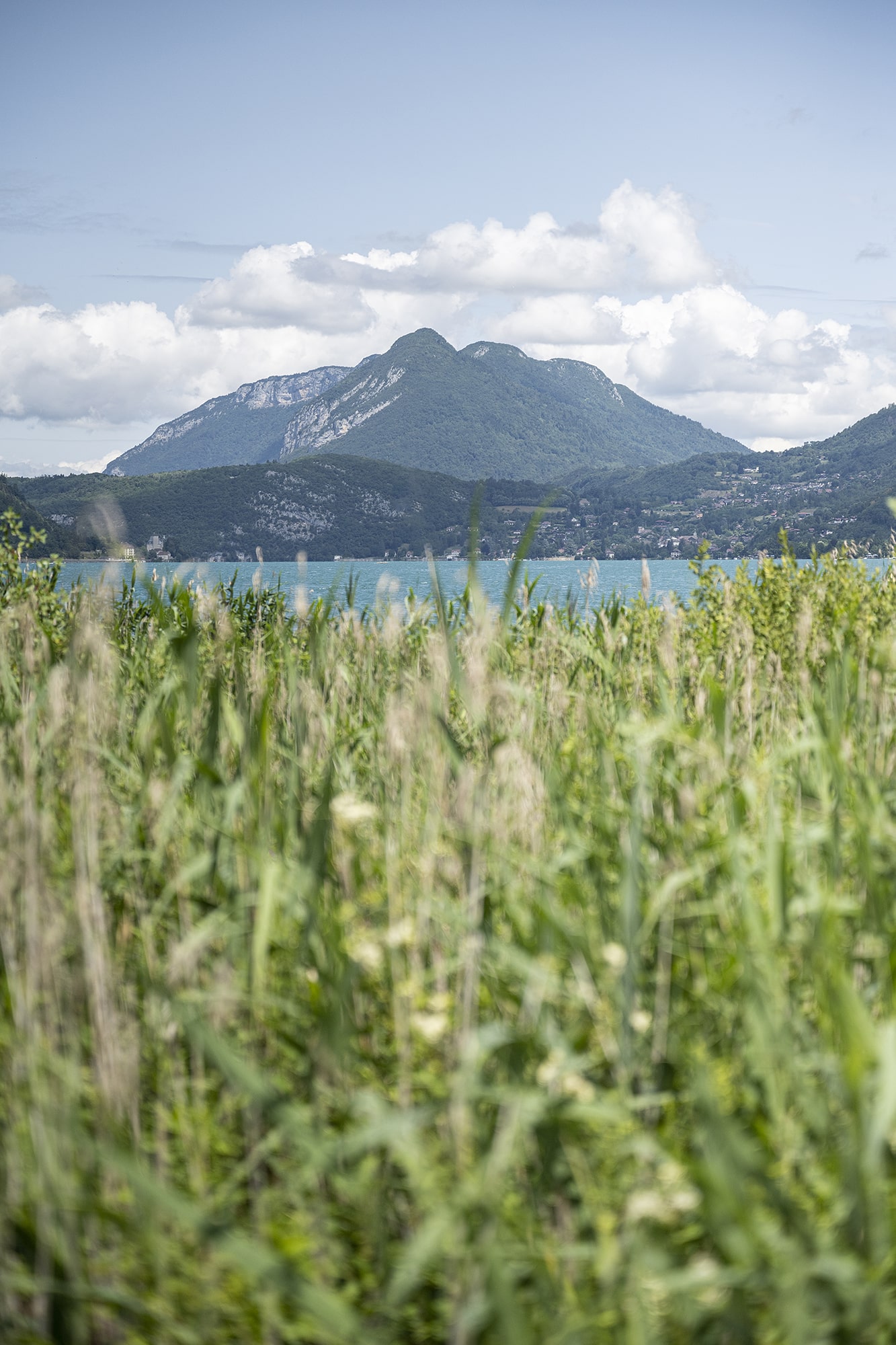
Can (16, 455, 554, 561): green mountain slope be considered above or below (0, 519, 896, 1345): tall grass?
above

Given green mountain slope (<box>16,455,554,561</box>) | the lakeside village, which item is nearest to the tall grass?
the lakeside village

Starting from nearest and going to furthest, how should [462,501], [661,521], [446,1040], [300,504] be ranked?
[446,1040] < [661,521] < [462,501] < [300,504]

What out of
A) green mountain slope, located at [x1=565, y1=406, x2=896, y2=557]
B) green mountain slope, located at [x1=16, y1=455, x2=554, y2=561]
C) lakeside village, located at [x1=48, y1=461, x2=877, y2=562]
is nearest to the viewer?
lakeside village, located at [x1=48, y1=461, x2=877, y2=562]

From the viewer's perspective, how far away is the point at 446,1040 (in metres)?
1.80

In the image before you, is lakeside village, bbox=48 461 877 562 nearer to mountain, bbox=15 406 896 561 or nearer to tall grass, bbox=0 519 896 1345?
mountain, bbox=15 406 896 561

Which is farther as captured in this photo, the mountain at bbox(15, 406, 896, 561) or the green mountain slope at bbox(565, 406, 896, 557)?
the mountain at bbox(15, 406, 896, 561)

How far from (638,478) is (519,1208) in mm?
169930

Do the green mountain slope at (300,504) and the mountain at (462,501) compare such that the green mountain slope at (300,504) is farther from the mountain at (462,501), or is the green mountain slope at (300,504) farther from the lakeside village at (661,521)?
the lakeside village at (661,521)

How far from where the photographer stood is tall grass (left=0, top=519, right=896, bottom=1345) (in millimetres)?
1350

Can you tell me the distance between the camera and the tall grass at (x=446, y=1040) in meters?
Result: 1.35

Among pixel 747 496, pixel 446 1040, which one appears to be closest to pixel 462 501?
pixel 747 496

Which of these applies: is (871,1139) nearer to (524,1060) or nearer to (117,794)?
(524,1060)

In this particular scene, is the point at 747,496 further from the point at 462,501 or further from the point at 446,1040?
the point at 446,1040

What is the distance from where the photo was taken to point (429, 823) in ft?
6.54
